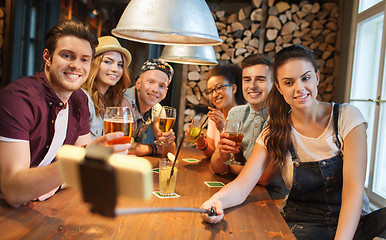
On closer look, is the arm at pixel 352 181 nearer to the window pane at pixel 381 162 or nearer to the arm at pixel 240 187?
the arm at pixel 240 187

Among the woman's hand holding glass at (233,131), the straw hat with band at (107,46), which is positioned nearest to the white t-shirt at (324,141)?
the woman's hand holding glass at (233,131)

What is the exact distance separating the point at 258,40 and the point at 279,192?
124 inches

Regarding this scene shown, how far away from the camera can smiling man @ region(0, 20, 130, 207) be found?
1.18 meters

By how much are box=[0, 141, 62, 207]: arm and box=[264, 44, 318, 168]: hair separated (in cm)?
110

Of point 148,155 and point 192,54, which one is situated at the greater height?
point 192,54

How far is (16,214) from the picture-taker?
113 cm

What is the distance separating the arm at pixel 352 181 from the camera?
150 cm

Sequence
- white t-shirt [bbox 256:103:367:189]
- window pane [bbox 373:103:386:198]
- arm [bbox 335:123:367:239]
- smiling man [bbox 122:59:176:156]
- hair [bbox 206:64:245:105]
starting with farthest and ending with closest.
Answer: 1. window pane [bbox 373:103:386:198]
2. hair [bbox 206:64:245:105]
3. smiling man [bbox 122:59:176:156]
4. white t-shirt [bbox 256:103:367:189]
5. arm [bbox 335:123:367:239]

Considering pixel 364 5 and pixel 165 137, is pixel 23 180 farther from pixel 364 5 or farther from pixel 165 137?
pixel 364 5

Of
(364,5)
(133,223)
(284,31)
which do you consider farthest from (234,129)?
(284,31)

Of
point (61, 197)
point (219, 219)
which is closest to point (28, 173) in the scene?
point (61, 197)

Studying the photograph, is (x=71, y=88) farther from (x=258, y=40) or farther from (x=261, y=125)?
(x=258, y=40)

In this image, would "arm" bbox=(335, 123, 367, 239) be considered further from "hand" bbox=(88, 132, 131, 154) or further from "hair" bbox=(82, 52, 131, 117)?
"hair" bbox=(82, 52, 131, 117)

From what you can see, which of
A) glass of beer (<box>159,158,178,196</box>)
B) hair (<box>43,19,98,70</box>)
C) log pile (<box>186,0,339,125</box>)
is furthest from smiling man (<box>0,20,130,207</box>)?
log pile (<box>186,0,339,125</box>)
